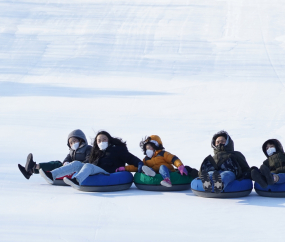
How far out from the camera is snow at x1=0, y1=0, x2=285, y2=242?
4.83 meters

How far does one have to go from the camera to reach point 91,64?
1752cm

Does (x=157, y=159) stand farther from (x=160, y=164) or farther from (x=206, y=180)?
(x=206, y=180)

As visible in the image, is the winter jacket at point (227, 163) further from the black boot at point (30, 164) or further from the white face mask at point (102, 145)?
the black boot at point (30, 164)

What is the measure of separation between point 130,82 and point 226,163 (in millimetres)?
9442

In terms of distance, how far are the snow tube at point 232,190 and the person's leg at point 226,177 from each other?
57 millimetres

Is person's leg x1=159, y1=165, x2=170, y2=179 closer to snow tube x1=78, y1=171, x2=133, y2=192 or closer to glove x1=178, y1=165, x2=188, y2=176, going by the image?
glove x1=178, y1=165, x2=188, y2=176

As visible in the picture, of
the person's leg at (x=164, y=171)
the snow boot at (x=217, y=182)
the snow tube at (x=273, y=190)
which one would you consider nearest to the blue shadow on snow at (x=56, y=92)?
the person's leg at (x=164, y=171)

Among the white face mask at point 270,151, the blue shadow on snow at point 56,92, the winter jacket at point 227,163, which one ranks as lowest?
the winter jacket at point 227,163

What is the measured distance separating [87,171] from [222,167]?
4.77 feet

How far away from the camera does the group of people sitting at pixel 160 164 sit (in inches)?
219

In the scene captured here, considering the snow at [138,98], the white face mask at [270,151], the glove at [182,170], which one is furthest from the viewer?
the glove at [182,170]

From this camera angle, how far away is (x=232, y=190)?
5.65 metres

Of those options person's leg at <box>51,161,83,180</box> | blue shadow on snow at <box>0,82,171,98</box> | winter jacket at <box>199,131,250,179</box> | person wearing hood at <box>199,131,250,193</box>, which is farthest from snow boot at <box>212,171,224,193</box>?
blue shadow on snow at <box>0,82,171,98</box>

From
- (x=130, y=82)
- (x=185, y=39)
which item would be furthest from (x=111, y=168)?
(x=185, y=39)
